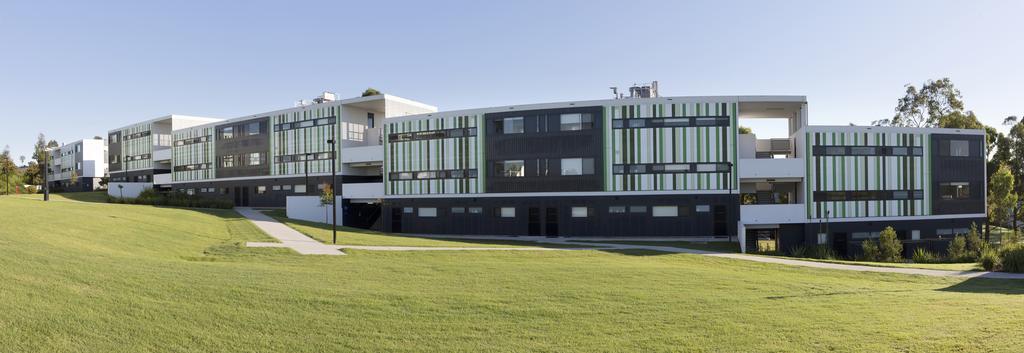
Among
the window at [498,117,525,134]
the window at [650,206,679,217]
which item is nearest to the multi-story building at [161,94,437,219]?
the window at [498,117,525,134]

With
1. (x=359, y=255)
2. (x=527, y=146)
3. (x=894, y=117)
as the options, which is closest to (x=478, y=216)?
(x=527, y=146)

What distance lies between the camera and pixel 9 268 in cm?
1169

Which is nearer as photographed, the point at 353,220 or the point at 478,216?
the point at 478,216

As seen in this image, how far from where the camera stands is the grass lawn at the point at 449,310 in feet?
29.0

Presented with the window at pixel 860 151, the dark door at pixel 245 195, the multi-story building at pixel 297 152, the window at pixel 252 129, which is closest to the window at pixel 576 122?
the multi-story building at pixel 297 152

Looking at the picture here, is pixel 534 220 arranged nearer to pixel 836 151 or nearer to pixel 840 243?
pixel 840 243

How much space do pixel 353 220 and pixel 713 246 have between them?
31.4 m

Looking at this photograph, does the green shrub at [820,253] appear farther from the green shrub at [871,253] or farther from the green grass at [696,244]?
the green grass at [696,244]

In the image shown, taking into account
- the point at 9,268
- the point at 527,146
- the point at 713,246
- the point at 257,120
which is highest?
the point at 257,120

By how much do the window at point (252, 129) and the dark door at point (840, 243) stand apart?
5396 centimetres

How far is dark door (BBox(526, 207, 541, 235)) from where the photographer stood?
40.2m

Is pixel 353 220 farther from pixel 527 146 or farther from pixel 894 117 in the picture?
pixel 894 117

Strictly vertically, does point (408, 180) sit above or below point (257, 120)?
below

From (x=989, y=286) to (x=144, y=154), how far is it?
87.1m
